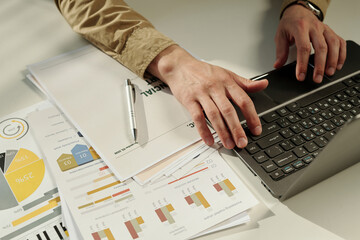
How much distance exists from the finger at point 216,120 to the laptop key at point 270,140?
56 mm

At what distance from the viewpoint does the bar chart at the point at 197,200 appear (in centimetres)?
66

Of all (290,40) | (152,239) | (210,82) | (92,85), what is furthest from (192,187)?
(290,40)

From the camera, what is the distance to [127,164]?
0.72 meters

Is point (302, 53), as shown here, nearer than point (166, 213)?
No

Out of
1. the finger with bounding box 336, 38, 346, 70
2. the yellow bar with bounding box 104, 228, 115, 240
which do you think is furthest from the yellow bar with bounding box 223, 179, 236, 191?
the finger with bounding box 336, 38, 346, 70

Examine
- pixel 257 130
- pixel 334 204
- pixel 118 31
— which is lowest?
pixel 334 204

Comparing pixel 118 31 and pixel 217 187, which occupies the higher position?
pixel 118 31

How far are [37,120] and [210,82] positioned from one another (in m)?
0.38

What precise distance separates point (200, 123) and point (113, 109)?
0.64 ft

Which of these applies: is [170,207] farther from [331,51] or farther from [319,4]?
[319,4]

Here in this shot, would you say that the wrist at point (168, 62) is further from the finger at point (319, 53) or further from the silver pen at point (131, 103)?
the finger at point (319, 53)

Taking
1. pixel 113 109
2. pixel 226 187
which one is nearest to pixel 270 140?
pixel 226 187

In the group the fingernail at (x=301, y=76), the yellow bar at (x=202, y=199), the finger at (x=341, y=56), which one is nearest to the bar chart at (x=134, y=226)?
the yellow bar at (x=202, y=199)

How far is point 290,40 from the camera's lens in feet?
3.19
